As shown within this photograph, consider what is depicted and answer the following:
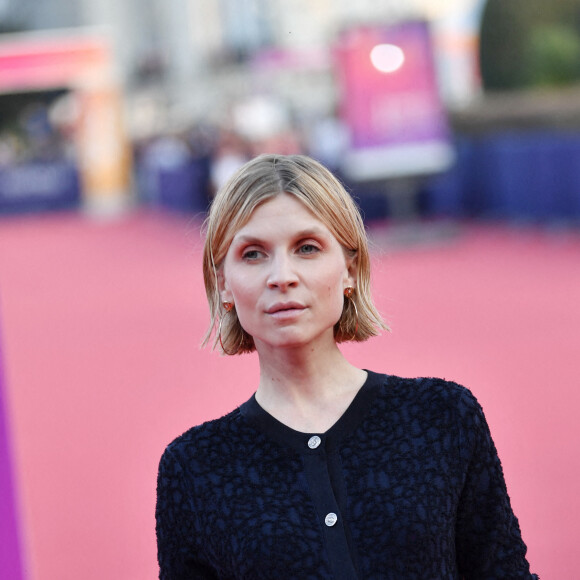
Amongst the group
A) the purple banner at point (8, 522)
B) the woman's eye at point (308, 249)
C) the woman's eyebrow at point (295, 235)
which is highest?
the woman's eyebrow at point (295, 235)

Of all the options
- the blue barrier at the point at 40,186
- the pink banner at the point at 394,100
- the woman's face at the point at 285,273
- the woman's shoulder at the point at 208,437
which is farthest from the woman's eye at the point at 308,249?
the blue barrier at the point at 40,186

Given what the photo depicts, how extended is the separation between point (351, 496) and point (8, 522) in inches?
43.0

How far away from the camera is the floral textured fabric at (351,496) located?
5.06 feet

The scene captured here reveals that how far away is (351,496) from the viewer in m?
1.57

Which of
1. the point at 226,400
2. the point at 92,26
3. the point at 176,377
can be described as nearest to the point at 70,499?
the point at 226,400

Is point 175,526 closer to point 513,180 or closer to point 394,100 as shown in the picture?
point 394,100

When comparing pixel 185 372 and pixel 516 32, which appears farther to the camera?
pixel 516 32

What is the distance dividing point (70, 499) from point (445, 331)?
3318mm

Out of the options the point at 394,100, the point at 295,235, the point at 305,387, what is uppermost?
the point at 394,100

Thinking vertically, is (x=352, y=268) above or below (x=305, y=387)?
Result: above

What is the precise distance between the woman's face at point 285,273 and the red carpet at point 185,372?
0.44 m

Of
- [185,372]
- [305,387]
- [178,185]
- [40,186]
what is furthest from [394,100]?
[40,186]

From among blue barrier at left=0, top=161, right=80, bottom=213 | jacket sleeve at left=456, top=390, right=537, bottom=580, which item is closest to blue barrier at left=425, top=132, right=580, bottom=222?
jacket sleeve at left=456, top=390, right=537, bottom=580

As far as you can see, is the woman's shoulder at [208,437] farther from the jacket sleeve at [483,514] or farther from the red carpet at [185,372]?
the red carpet at [185,372]
